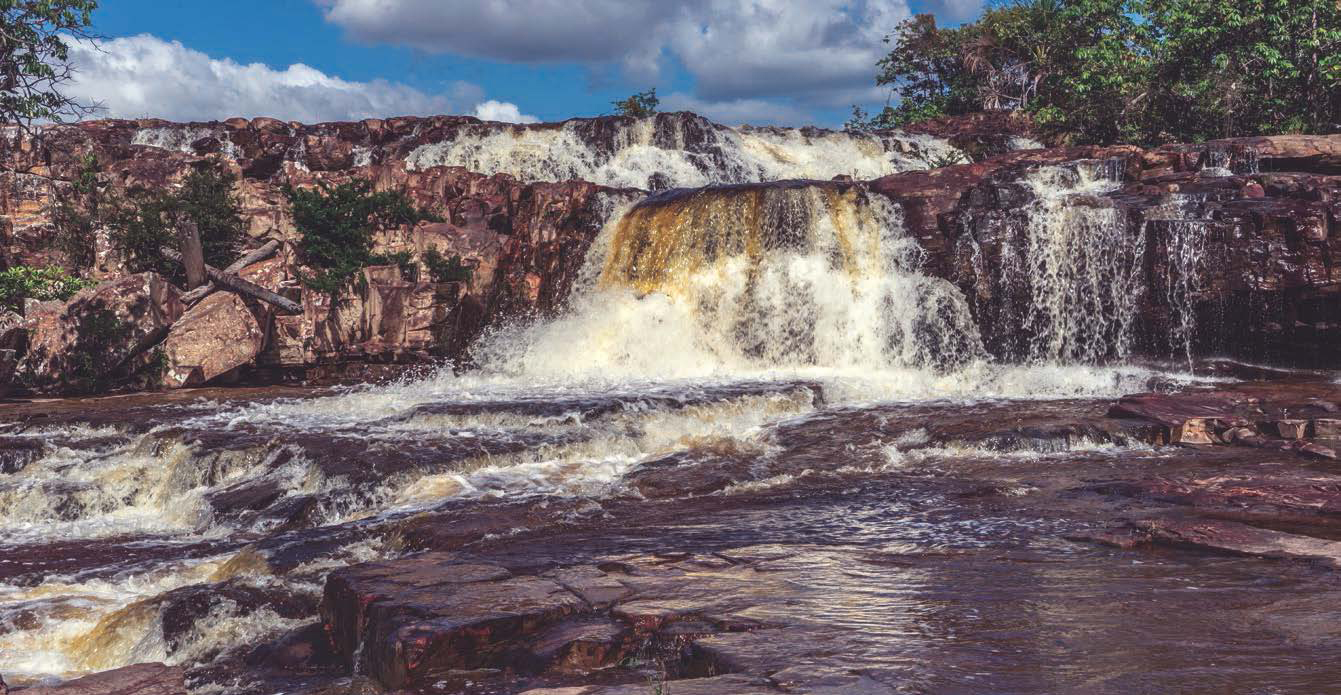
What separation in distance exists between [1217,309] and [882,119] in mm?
24851

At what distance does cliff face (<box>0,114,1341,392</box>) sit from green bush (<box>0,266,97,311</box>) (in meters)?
1.32

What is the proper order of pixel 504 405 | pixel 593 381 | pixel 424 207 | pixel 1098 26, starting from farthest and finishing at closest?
pixel 1098 26 → pixel 424 207 → pixel 593 381 → pixel 504 405

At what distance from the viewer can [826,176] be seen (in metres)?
25.3

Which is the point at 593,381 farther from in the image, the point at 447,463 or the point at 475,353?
the point at 447,463

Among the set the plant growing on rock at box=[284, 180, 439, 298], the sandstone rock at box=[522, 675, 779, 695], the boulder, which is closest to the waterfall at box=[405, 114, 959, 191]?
the plant growing on rock at box=[284, 180, 439, 298]

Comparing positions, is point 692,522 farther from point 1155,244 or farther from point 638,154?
point 638,154

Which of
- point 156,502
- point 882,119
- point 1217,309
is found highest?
point 882,119

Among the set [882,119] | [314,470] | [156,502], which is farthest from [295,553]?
[882,119]

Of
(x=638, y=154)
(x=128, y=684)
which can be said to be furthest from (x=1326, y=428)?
(x=638, y=154)

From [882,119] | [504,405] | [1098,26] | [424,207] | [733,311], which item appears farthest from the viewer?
[882,119]

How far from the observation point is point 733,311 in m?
17.3

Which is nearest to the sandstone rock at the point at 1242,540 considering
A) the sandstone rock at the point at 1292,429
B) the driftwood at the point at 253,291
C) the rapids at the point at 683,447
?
the rapids at the point at 683,447

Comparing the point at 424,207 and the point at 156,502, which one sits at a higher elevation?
the point at 424,207

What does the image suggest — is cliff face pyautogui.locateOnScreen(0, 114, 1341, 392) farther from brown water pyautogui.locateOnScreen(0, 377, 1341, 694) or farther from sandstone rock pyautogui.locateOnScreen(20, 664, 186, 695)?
sandstone rock pyautogui.locateOnScreen(20, 664, 186, 695)
